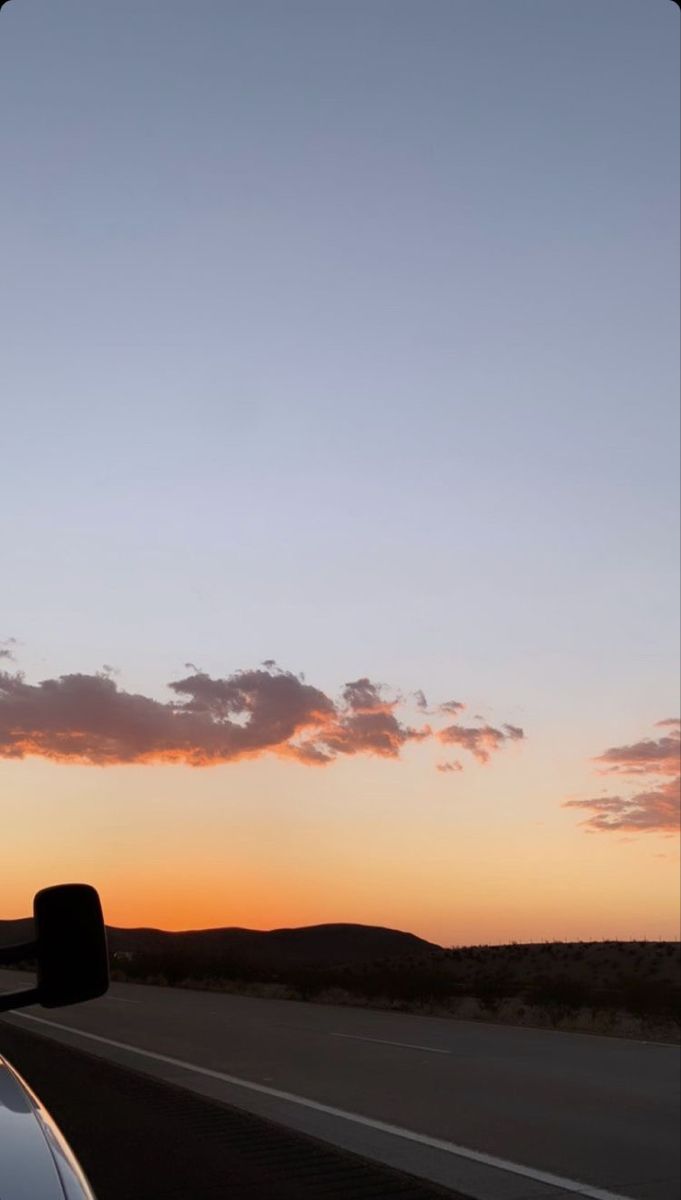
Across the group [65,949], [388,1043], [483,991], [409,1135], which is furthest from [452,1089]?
[483,991]

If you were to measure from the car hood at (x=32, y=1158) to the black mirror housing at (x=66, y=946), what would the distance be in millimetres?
320

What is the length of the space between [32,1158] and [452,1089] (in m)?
11.5

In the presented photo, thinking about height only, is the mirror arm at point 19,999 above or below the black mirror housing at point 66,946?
below

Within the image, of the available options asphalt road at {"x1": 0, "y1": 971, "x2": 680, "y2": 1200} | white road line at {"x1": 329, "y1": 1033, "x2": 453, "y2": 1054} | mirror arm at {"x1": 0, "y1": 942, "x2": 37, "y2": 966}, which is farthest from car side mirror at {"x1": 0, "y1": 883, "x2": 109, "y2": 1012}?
white road line at {"x1": 329, "y1": 1033, "x2": 453, "y2": 1054}

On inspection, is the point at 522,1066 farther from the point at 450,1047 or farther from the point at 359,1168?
the point at 359,1168

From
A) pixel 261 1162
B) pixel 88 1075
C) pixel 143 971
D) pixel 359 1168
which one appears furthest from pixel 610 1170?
pixel 143 971

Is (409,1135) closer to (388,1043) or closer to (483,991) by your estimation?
(388,1043)

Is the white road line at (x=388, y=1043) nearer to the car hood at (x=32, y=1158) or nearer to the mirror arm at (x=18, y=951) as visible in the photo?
the car hood at (x=32, y=1158)

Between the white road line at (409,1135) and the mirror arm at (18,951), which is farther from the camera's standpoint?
the white road line at (409,1135)

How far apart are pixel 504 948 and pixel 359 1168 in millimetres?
94720

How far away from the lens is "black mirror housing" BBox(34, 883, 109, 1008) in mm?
2840

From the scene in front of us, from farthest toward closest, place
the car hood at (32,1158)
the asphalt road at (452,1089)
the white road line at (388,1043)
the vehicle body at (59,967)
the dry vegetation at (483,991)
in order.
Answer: the dry vegetation at (483,991) → the white road line at (388,1043) → the asphalt road at (452,1089) → the vehicle body at (59,967) → the car hood at (32,1158)

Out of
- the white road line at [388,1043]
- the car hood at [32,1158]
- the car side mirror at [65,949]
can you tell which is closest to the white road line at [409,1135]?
the white road line at [388,1043]

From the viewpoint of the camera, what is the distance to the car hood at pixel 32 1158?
262 centimetres
